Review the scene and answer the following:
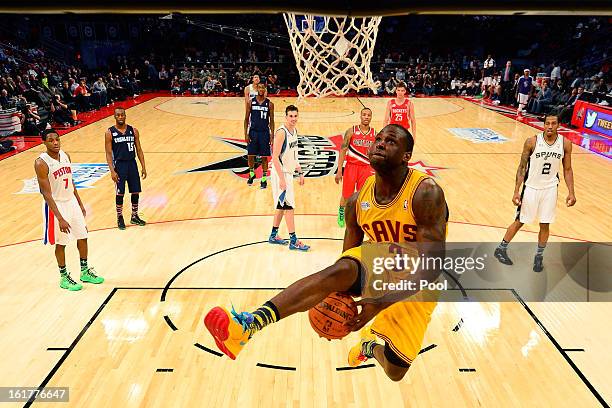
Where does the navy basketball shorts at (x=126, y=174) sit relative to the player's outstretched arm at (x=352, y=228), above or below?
below

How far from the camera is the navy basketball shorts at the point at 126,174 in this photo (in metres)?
6.90

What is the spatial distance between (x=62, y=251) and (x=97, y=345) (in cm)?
134

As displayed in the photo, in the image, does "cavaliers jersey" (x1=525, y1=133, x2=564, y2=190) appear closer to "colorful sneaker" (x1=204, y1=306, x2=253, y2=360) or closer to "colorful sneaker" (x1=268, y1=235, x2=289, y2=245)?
"colorful sneaker" (x1=268, y1=235, x2=289, y2=245)

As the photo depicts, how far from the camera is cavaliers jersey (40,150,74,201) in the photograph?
5.09 metres

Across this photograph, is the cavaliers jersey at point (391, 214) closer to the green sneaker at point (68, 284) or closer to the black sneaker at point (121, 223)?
the green sneaker at point (68, 284)

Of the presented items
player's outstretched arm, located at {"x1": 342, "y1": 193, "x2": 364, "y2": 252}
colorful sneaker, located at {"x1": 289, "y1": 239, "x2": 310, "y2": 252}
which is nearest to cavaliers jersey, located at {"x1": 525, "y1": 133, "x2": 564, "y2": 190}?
colorful sneaker, located at {"x1": 289, "y1": 239, "x2": 310, "y2": 252}

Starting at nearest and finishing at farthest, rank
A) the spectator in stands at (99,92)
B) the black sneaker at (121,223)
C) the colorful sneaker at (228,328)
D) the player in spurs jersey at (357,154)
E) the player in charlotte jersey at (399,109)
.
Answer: the colorful sneaker at (228,328) < the player in spurs jersey at (357,154) < the black sneaker at (121,223) < the player in charlotte jersey at (399,109) < the spectator in stands at (99,92)

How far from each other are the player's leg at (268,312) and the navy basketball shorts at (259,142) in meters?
6.39

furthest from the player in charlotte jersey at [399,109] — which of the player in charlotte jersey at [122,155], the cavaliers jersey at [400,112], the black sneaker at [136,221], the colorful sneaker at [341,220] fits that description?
the black sneaker at [136,221]

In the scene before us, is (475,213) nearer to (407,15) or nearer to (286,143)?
(286,143)

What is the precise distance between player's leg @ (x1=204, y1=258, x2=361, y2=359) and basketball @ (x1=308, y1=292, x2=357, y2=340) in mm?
252

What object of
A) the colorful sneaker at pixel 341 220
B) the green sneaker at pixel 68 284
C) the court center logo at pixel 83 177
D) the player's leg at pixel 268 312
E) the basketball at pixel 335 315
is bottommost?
the court center logo at pixel 83 177

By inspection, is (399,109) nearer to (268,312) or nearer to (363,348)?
(363,348)

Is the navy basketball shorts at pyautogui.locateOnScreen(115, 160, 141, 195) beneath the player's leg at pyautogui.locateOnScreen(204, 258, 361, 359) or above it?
beneath
